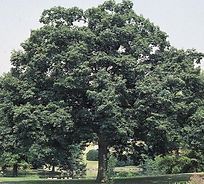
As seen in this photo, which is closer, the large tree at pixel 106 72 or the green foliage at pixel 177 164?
the large tree at pixel 106 72

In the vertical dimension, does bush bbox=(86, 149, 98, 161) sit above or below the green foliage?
above

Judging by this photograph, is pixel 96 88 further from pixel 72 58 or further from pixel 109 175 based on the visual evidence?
pixel 109 175

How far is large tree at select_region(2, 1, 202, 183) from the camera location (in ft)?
113

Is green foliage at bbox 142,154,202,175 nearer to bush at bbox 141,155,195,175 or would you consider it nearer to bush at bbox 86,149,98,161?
bush at bbox 141,155,195,175

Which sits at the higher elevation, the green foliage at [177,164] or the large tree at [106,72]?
the large tree at [106,72]

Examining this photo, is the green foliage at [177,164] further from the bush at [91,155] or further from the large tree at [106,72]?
the bush at [91,155]

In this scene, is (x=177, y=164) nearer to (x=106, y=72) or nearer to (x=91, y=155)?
(x=106, y=72)

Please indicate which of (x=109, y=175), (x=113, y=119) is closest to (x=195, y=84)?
(x=113, y=119)

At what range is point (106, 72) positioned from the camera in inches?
1384

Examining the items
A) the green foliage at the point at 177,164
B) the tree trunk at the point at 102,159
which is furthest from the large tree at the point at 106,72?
the green foliage at the point at 177,164

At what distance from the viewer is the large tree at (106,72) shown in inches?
1351

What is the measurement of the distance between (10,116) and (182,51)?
15380 mm

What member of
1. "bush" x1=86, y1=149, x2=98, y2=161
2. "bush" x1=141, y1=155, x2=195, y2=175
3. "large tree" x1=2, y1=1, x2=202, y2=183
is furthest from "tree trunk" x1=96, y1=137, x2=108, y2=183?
"bush" x1=86, y1=149, x2=98, y2=161

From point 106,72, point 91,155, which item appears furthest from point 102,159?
point 91,155
